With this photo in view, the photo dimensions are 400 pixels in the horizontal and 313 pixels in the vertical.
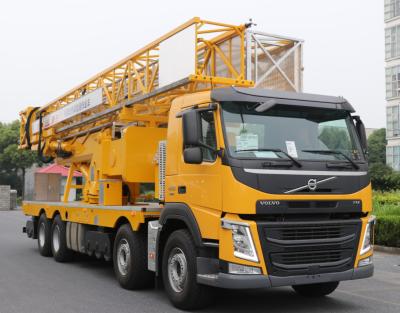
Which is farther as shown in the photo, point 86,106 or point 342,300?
point 86,106

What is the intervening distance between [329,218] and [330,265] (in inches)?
22.8

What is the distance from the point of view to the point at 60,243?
1226 cm

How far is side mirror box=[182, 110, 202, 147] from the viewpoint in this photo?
7.02m

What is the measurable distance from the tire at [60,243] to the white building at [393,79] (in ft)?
148

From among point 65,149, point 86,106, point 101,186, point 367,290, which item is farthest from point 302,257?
point 65,149

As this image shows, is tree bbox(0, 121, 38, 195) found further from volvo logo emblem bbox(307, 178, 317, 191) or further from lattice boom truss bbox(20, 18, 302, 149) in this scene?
volvo logo emblem bbox(307, 178, 317, 191)

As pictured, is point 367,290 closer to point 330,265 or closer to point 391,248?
point 330,265

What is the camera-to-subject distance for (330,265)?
23.1ft

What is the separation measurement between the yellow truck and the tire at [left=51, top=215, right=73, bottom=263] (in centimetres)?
236

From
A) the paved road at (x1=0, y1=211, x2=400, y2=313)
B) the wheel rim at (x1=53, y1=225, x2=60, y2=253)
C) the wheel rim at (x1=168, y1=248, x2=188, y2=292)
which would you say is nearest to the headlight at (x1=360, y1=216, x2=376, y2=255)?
the paved road at (x1=0, y1=211, x2=400, y2=313)

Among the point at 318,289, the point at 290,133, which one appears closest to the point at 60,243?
the point at 318,289

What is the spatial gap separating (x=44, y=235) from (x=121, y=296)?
5536mm

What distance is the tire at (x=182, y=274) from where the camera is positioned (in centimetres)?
716

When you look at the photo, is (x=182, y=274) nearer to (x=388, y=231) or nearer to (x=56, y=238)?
(x=56, y=238)
